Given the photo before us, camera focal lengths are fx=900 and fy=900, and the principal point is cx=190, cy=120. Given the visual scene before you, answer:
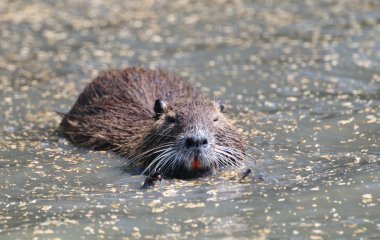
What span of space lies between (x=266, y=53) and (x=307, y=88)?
1514 mm

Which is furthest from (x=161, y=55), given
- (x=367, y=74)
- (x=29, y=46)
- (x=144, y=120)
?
(x=144, y=120)

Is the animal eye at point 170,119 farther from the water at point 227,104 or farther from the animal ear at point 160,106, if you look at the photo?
the water at point 227,104

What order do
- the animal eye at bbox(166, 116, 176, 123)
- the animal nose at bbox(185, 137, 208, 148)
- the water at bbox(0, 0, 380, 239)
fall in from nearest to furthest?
the water at bbox(0, 0, 380, 239), the animal nose at bbox(185, 137, 208, 148), the animal eye at bbox(166, 116, 176, 123)

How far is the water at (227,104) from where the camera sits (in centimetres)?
534

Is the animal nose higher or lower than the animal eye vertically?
lower

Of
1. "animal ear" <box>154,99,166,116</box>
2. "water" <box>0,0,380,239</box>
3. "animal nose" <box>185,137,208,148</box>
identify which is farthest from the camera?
"animal ear" <box>154,99,166,116</box>

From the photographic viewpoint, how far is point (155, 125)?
657 cm

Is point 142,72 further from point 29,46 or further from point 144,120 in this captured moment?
point 29,46

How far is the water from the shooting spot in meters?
5.34

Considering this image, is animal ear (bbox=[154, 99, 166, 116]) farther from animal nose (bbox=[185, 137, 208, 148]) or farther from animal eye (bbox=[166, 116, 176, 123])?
animal nose (bbox=[185, 137, 208, 148])

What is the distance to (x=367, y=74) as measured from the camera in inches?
369

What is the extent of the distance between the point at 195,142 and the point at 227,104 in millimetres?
2717

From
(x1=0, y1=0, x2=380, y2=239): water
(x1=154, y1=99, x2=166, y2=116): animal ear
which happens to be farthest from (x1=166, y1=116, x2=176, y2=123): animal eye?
(x1=0, y1=0, x2=380, y2=239): water

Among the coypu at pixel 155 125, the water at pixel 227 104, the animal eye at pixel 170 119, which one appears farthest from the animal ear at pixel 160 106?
the water at pixel 227 104
